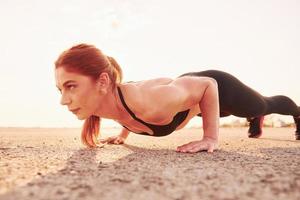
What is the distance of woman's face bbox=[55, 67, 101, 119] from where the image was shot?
9.01 ft

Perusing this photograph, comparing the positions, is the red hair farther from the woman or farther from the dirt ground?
the dirt ground

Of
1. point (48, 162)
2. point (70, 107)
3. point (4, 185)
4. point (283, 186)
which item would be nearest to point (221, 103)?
point (70, 107)

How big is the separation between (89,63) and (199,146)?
3.77 feet

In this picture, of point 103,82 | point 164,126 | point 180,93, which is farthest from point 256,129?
point 103,82

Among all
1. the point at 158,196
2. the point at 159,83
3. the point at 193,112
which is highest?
the point at 159,83

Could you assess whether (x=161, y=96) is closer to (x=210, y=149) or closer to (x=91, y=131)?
(x=210, y=149)

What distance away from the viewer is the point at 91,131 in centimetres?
337

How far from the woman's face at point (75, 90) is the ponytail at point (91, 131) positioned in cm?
47

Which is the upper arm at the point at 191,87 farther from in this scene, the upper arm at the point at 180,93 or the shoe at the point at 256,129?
the shoe at the point at 256,129

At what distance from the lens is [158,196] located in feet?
4.00

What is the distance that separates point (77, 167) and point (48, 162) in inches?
12.9

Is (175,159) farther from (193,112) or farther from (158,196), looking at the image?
(193,112)

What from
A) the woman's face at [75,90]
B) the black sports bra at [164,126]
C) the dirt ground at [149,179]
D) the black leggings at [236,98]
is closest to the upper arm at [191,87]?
the black sports bra at [164,126]

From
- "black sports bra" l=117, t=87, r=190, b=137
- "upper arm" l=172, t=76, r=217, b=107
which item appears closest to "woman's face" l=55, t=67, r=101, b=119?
"black sports bra" l=117, t=87, r=190, b=137
